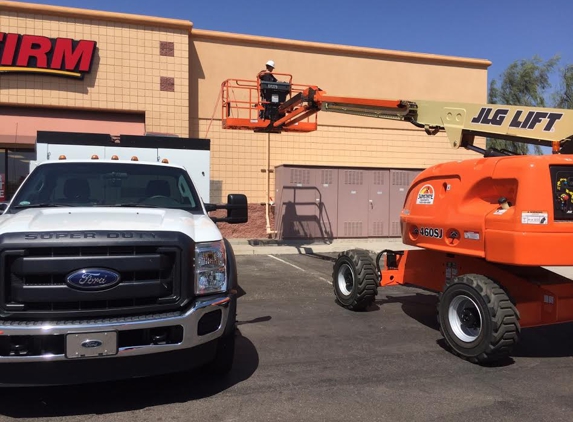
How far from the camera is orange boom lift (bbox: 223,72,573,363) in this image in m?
4.46

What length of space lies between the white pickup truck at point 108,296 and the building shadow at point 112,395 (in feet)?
1.16

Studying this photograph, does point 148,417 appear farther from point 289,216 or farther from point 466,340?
point 289,216

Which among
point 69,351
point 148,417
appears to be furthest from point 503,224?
point 69,351

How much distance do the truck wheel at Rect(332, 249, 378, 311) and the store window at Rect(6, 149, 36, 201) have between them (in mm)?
11181

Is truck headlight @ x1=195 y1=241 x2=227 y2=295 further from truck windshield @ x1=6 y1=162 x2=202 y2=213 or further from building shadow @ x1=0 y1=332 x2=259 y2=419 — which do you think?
truck windshield @ x1=6 y1=162 x2=202 y2=213

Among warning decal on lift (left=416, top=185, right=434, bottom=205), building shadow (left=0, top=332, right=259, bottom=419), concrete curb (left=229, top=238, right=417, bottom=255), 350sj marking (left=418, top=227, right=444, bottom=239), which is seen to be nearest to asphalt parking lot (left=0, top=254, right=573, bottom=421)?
building shadow (left=0, top=332, right=259, bottom=419)

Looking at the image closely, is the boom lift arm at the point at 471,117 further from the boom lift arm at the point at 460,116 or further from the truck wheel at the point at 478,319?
the truck wheel at the point at 478,319

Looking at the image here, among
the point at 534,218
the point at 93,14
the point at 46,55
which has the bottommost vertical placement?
the point at 534,218

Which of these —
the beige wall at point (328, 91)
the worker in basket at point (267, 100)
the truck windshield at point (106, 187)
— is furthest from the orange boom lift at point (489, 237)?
the beige wall at point (328, 91)

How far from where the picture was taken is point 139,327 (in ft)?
10.8

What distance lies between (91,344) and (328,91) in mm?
14639

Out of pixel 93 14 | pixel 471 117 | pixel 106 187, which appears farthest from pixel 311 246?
pixel 106 187

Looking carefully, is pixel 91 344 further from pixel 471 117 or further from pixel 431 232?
pixel 471 117

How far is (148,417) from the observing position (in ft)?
11.3
